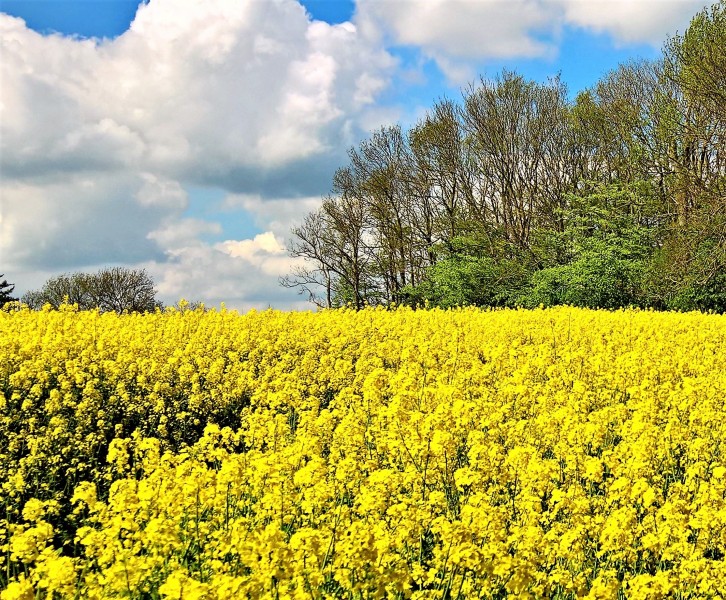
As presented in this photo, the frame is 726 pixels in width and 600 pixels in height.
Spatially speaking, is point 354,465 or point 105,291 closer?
point 354,465

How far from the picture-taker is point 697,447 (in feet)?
19.9

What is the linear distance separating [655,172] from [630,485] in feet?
85.7

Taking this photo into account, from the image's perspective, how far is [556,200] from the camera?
34906mm

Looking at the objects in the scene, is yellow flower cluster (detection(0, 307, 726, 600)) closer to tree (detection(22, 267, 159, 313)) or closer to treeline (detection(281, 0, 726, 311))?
treeline (detection(281, 0, 726, 311))

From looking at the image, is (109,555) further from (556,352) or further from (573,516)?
(556,352)

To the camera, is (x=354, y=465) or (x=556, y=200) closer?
(x=354, y=465)

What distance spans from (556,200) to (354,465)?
32.1m

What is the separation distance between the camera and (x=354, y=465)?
15.6ft

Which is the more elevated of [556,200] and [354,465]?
[556,200]

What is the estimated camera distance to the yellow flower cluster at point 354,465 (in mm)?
3719

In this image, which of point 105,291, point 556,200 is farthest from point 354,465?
point 105,291

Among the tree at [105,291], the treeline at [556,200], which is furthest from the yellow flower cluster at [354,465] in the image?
the tree at [105,291]

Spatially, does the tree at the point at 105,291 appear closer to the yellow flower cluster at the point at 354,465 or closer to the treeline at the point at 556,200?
the treeline at the point at 556,200

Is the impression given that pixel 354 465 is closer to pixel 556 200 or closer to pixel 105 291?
pixel 556 200
